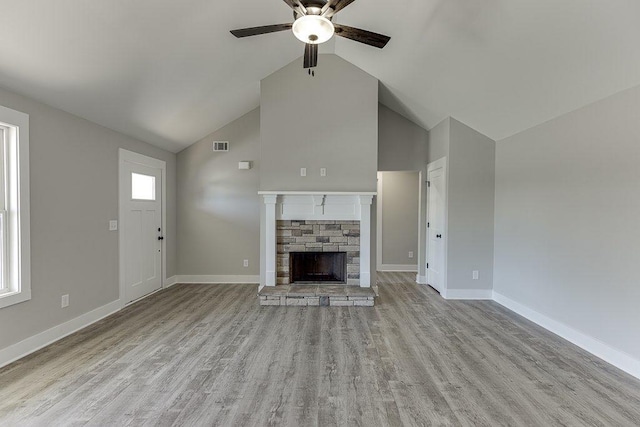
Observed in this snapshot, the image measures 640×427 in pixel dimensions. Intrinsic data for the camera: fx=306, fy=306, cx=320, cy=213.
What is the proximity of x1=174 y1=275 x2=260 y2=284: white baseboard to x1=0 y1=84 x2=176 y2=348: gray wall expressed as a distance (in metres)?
1.54

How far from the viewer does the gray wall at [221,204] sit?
5.45 meters

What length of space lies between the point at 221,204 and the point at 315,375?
148 inches

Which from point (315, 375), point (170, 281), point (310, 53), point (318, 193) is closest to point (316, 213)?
point (318, 193)

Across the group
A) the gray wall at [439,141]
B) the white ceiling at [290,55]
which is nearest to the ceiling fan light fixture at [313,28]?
the white ceiling at [290,55]

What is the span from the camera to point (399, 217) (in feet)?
21.2

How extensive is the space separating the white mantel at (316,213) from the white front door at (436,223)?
1.17 m

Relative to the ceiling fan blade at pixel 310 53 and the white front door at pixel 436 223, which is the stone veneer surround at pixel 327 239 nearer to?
the white front door at pixel 436 223

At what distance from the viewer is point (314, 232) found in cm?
464

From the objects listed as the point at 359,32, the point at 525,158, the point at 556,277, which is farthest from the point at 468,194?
the point at 359,32

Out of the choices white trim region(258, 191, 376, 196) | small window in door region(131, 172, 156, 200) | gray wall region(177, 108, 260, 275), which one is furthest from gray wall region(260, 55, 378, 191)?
small window in door region(131, 172, 156, 200)

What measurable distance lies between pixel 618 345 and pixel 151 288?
5610 mm

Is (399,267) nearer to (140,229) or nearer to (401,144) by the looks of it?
(401,144)

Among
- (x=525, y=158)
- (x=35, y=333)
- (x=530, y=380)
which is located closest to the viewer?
(x=530, y=380)

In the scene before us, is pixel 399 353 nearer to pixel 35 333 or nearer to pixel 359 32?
pixel 359 32
